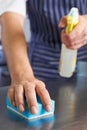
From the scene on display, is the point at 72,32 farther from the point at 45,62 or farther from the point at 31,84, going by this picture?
the point at 45,62

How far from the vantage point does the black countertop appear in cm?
Answer: 75

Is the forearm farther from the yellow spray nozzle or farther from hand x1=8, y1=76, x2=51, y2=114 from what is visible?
the yellow spray nozzle

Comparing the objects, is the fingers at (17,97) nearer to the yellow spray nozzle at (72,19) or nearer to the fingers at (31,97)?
the fingers at (31,97)

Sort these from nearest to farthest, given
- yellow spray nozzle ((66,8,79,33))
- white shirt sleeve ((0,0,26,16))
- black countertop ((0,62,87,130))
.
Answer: black countertop ((0,62,87,130)) < yellow spray nozzle ((66,8,79,33)) < white shirt sleeve ((0,0,26,16))

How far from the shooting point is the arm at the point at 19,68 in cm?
80

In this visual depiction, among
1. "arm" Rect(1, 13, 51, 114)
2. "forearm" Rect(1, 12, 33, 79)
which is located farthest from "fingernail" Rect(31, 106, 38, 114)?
"forearm" Rect(1, 12, 33, 79)

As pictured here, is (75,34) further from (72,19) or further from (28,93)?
(28,93)

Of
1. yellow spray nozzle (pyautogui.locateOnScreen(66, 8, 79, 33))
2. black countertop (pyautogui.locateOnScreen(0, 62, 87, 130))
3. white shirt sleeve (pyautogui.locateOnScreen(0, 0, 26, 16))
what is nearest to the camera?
black countertop (pyautogui.locateOnScreen(0, 62, 87, 130))

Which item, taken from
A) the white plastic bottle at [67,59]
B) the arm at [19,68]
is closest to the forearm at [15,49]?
the arm at [19,68]

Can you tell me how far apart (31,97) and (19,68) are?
18 centimetres

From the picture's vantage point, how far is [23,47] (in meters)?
1.04

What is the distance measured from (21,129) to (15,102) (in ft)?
0.34

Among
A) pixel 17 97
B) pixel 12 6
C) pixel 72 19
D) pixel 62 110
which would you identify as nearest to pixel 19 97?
pixel 17 97

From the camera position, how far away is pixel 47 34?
126cm
